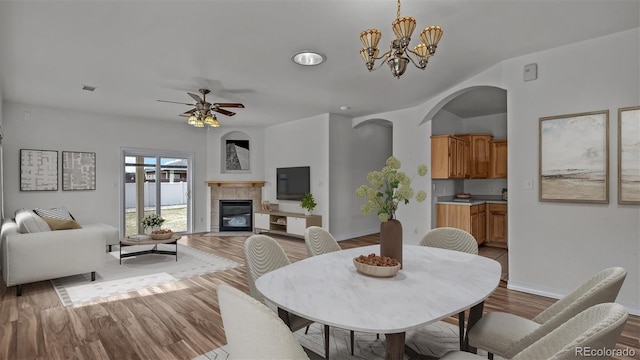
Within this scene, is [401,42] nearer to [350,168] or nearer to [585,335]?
[585,335]

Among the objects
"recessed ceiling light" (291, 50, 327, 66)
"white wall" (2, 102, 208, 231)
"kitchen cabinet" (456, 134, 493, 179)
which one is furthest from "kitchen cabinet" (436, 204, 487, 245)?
"white wall" (2, 102, 208, 231)

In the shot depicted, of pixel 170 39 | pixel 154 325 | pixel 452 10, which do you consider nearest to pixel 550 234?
pixel 452 10

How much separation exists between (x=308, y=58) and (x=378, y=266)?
250cm

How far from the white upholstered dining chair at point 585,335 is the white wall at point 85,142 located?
23.4 feet

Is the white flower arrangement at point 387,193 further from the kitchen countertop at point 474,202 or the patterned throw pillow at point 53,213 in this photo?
the patterned throw pillow at point 53,213

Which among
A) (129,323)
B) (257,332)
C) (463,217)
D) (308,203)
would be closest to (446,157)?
(463,217)

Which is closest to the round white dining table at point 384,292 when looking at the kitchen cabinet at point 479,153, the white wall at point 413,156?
the white wall at point 413,156

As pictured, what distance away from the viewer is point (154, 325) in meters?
2.66

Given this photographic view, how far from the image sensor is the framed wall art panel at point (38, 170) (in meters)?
5.36

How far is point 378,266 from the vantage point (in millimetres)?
1617

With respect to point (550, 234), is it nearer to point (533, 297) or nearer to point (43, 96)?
point (533, 297)

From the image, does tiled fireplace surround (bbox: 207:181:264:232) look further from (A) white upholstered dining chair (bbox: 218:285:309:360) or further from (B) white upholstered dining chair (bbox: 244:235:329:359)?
(A) white upholstered dining chair (bbox: 218:285:309:360)

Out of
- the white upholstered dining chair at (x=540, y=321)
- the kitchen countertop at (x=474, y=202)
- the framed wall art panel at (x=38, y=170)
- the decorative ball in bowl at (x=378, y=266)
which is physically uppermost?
the framed wall art panel at (x=38, y=170)

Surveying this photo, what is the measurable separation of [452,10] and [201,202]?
6.79m
